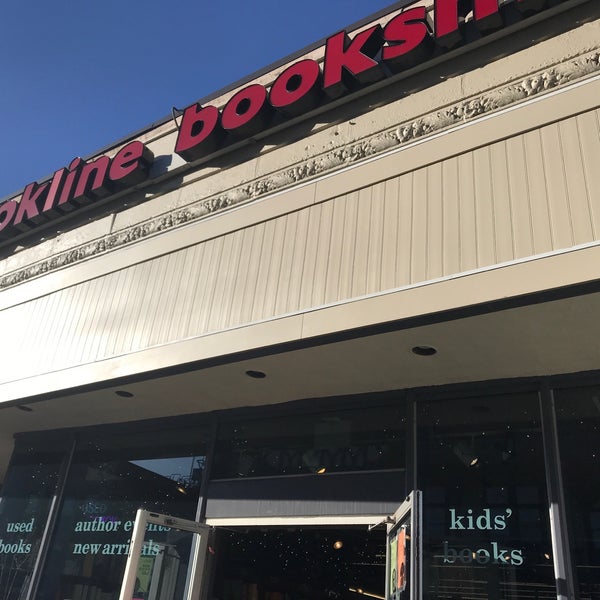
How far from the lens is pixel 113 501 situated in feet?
26.9

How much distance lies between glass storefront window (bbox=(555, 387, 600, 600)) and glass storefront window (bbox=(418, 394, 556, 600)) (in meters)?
0.21

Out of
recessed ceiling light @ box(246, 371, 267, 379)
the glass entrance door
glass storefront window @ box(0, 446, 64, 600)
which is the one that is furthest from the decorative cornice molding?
the glass entrance door

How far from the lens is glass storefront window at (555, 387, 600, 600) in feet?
16.5

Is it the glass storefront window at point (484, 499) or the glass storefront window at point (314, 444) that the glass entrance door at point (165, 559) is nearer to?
the glass storefront window at point (314, 444)

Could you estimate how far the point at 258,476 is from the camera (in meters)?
7.16

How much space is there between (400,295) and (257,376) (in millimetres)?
2167

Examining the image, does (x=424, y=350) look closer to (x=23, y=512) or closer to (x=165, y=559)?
(x=165, y=559)

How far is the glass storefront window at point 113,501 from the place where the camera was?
770 centimetres

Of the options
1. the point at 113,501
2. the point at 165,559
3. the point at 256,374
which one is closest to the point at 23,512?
the point at 113,501

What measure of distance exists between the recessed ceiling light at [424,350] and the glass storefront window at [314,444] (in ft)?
3.33

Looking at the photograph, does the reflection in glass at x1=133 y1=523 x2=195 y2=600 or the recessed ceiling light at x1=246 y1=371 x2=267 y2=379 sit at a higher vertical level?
the recessed ceiling light at x1=246 y1=371 x2=267 y2=379

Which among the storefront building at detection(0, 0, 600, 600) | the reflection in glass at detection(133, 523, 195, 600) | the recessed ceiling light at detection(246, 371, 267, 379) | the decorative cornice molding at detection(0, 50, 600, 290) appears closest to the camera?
the storefront building at detection(0, 0, 600, 600)

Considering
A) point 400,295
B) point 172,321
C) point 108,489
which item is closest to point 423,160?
point 400,295

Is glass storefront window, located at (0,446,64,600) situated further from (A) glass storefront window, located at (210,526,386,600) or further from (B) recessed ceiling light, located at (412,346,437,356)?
(B) recessed ceiling light, located at (412,346,437,356)
